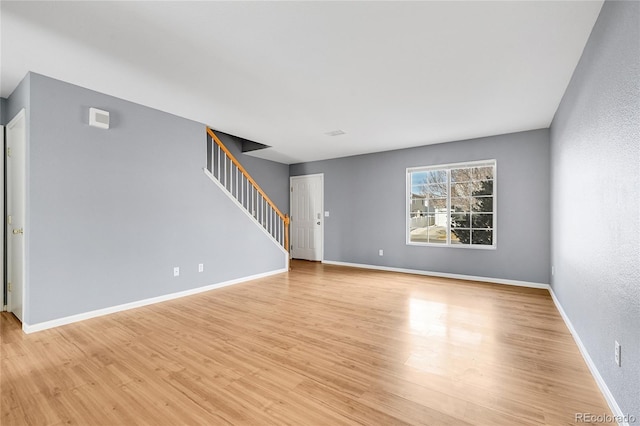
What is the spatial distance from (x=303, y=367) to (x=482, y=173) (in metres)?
4.63

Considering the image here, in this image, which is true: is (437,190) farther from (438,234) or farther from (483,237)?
(483,237)

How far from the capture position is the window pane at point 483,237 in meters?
5.10

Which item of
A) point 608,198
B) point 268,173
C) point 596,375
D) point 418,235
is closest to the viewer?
point 608,198

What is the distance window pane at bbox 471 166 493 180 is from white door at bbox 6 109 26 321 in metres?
6.23

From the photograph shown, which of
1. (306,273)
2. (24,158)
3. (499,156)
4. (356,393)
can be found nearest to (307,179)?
(306,273)

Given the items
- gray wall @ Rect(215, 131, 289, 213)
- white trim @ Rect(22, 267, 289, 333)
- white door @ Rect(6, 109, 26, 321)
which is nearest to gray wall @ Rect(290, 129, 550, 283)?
gray wall @ Rect(215, 131, 289, 213)

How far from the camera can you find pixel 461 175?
538 centimetres

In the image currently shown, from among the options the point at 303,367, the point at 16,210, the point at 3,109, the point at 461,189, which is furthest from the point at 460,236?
the point at 3,109

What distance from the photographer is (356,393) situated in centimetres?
187

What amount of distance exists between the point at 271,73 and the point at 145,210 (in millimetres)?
2390

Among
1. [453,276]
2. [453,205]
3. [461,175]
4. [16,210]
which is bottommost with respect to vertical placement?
[453,276]

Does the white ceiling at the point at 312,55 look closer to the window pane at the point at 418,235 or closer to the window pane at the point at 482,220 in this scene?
the window pane at the point at 482,220

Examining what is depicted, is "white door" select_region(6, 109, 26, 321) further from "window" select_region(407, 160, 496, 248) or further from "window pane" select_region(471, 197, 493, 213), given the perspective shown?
"window pane" select_region(471, 197, 493, 213)

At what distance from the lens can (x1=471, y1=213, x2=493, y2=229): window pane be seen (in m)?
5.10
